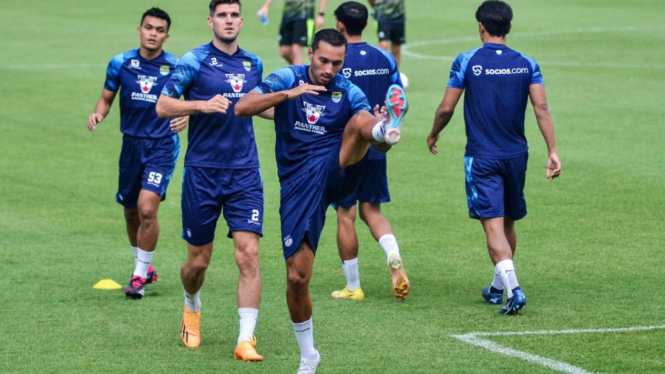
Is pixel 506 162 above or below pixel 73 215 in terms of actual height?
above

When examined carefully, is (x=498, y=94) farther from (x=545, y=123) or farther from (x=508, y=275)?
(x=508, y=275)

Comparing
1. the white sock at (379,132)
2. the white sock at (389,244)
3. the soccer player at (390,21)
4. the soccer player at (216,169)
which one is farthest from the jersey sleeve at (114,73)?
the soccer player at (390,21)

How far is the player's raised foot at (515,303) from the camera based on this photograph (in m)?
9.02

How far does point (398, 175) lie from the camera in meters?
15.8

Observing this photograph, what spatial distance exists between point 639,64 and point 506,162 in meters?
16.3

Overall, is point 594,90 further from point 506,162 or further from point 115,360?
point 115,360

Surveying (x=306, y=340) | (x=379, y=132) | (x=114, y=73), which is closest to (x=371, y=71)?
(x=114, y=73)

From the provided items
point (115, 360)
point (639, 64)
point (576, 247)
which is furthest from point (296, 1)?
point (115, 360)

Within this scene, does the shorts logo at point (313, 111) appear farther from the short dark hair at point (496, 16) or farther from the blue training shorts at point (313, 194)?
the short dark hair at point (496, 16)

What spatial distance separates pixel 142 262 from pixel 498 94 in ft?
11.3

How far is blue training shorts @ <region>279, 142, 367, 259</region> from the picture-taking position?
7.37m

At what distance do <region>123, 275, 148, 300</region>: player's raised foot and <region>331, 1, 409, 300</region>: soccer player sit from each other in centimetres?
166

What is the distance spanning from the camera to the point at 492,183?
9.41 metres

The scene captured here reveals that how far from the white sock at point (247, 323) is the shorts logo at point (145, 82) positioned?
303cm
